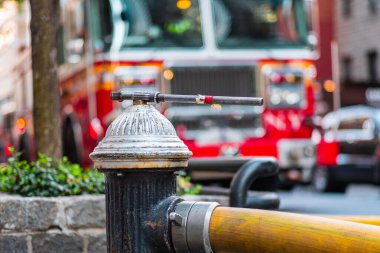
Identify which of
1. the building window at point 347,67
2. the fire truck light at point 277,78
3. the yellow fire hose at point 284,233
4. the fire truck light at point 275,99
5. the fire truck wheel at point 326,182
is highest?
the building window at point 347,67

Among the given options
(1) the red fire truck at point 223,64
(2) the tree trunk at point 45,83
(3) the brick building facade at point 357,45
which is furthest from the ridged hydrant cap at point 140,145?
(3) the brick building facade at point 357,45

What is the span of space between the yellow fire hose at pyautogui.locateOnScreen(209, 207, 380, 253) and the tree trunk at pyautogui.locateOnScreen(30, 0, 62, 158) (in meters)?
3.64

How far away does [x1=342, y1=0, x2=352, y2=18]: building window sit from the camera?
38.6m

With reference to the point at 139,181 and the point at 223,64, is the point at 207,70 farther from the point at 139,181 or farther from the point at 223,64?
the point at 139,181

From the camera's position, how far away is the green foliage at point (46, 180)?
5.66 m

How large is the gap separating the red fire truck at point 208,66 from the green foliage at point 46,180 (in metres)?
6.23

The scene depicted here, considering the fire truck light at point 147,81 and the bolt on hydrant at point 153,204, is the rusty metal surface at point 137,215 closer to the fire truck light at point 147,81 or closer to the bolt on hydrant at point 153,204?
the bolt on hydrant at point 153,204

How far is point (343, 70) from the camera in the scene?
39.7m

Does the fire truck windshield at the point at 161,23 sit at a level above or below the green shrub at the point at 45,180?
above

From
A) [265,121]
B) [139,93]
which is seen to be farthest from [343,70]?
[139,93]

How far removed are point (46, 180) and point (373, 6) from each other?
106ft

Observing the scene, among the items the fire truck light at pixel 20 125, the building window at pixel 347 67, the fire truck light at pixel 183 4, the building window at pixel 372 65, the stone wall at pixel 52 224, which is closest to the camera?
the stone wall at pixel 52 224

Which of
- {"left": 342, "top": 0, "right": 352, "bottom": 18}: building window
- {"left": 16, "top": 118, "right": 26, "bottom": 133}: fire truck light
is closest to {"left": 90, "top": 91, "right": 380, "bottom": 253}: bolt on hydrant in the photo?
{"left": 16, "top": 118, "right": 26, "bottom": 133}: fire truck light

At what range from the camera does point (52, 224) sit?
5.29 m
